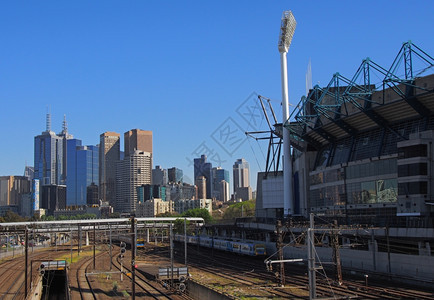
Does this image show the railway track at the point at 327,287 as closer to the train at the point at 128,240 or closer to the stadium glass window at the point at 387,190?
the stadium glass window at the point at 387,190

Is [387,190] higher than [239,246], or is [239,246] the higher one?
[387,190]

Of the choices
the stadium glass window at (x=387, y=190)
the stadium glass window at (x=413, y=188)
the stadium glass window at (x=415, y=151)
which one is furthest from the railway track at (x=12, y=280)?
the stadium glass window at (x=387, y=190)

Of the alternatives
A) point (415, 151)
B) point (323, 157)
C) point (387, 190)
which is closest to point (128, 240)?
point (323, 157)

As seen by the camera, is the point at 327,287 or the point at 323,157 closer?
the point at 327,287

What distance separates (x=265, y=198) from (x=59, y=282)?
193 ft

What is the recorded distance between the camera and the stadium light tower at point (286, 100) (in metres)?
111

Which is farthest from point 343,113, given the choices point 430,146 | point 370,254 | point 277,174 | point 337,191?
point 277,174

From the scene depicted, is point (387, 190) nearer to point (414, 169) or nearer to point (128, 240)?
point (414, 169)

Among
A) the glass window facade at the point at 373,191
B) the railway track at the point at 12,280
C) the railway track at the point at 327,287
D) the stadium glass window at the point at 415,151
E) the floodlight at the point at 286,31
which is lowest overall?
the railway track at the point at 12,280

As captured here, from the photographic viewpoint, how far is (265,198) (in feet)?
400

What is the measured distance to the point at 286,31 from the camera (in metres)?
115

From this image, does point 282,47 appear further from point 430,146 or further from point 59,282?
point 59,282

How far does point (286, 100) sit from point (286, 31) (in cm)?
1611

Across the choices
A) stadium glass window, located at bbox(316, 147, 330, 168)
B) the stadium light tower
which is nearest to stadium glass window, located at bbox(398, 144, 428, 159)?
stadium glass window, located at bbox(316, 147, 330, 168)
